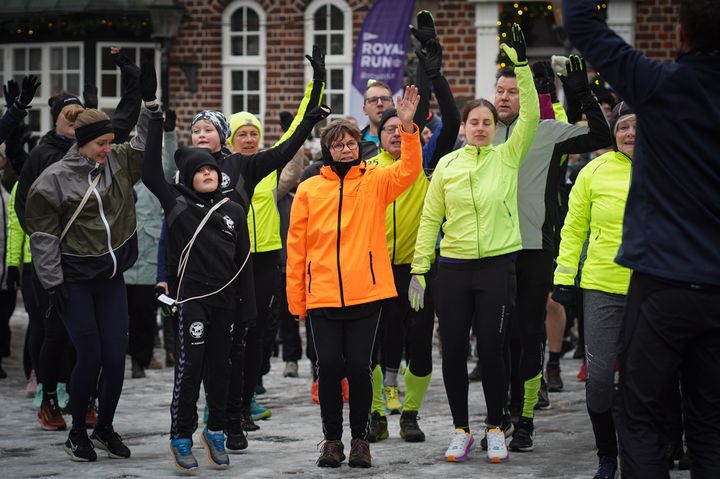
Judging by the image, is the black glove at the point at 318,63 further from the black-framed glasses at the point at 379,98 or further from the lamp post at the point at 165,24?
the lamp post at the point at 165,24

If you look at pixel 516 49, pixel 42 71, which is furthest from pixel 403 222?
pixel 42 71

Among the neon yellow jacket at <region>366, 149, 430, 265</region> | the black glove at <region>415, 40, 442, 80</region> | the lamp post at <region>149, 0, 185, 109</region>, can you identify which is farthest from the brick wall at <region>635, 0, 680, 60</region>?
the black glove at <region>415, 40, 442, 80</region>

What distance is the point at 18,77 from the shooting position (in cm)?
1902

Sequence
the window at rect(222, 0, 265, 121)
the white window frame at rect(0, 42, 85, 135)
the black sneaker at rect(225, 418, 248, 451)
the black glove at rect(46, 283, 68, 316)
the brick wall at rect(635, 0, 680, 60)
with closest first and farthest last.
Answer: the black glove at rect(46, 283, 68, 316)
the black sneaker at rect(225, 418, 248, 451)
the brick wall at rect(635, 0, 680, 60)
the window at rect(222, 0, 265, 121)
the white window frame at rect(0, 42, 85, 135)

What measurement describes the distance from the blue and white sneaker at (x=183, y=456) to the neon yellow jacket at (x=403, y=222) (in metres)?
1.96

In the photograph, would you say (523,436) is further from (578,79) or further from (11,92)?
(11,92)

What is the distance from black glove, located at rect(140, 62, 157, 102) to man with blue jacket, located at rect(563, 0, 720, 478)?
10.4 ft

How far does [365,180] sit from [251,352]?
1581 mm

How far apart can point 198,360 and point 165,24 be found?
1143cm

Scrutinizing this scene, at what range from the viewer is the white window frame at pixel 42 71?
18750 millimetres

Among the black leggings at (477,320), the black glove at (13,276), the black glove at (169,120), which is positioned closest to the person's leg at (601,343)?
the black leggings at (477,320)

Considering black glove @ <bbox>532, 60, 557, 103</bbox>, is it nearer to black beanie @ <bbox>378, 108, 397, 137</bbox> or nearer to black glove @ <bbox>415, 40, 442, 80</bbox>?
black glove @ <bbox>415, 40, 442, 80</bbox>

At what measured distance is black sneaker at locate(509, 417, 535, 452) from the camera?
24.2ft

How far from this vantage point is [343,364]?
694 centimetres
